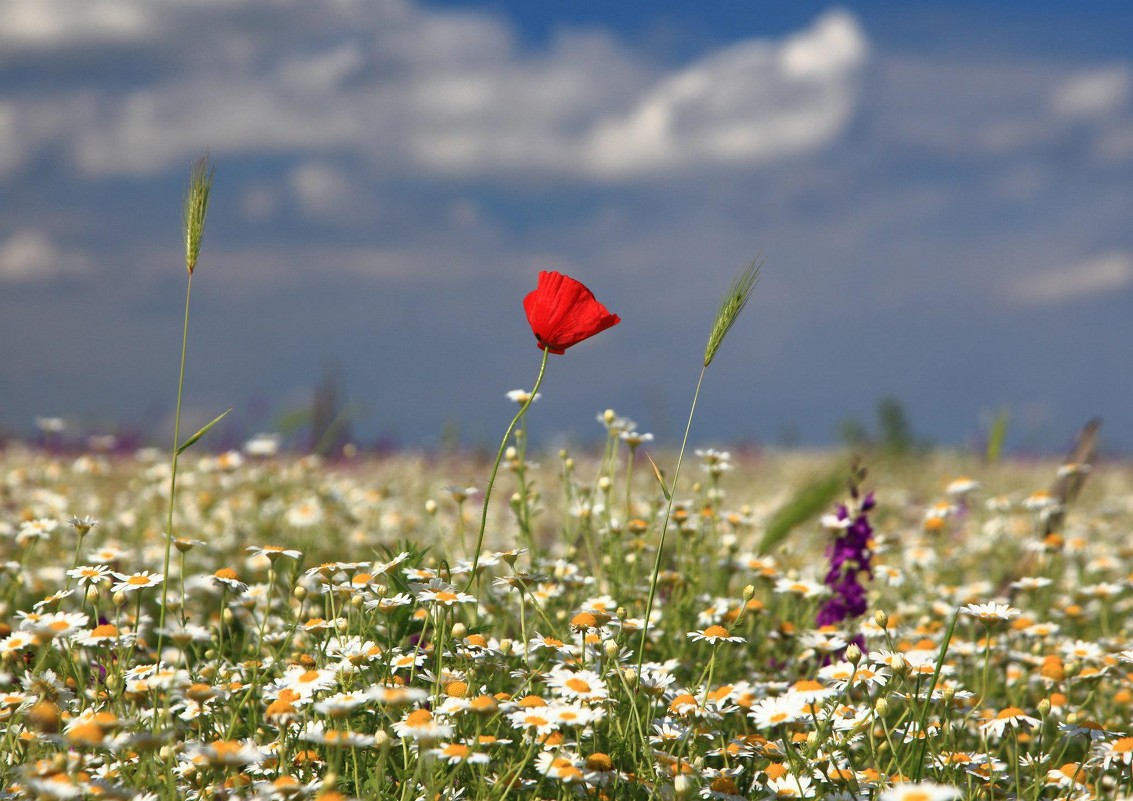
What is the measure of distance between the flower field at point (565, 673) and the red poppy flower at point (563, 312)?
61 centimetres

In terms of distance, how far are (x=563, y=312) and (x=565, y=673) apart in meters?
0.92

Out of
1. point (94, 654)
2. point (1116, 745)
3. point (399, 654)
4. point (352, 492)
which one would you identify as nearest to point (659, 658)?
point (399, 654)

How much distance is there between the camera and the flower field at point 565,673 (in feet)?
7.41

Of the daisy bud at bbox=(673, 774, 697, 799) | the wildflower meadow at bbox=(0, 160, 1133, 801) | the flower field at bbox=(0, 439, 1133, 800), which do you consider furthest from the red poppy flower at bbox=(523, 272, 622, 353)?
the daisy bud at bbox=(673, 774, 697, 799)

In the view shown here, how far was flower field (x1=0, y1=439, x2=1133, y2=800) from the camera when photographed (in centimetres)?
226

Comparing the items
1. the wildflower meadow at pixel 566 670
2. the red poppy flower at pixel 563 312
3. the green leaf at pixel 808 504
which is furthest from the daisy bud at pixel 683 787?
the green leaf at pixel 808 504

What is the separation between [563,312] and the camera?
2.66 m

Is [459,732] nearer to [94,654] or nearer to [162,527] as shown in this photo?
[94,654]

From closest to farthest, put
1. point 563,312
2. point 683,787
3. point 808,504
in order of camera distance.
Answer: point 683,787 < point 563,312 < point 808,504

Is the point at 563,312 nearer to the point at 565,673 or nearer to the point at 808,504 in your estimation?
the point at 565,673

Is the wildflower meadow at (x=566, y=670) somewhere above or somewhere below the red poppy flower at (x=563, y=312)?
below

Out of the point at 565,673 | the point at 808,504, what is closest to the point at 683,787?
the point at 565,673

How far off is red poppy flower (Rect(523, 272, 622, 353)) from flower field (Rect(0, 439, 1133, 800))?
607 mm

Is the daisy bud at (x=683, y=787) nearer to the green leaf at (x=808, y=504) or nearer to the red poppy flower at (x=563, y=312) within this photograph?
the red poppy flower at (x=563, y=312)
